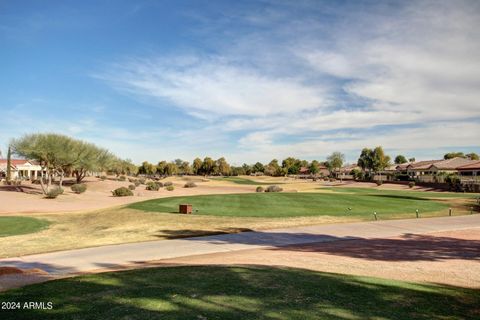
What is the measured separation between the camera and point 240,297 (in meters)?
8.66

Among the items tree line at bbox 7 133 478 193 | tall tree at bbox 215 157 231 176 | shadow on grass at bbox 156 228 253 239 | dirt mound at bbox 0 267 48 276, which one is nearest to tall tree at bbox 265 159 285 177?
tree line at bbox 7 133 478 193

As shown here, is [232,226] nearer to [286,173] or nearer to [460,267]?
[460,267]

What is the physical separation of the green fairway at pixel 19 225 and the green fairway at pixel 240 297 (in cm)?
1637

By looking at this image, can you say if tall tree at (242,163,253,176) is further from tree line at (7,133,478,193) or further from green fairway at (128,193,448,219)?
green fairway at (128,193,448,219)

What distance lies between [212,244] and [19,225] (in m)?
16.9

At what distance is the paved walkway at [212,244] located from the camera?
15.1 meters

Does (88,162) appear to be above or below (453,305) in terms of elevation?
above

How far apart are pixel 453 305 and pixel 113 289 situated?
28.4ft

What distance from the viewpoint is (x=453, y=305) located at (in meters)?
9.04

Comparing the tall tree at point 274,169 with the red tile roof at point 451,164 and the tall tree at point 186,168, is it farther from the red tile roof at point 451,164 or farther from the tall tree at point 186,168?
the red tile roof at point 451,164

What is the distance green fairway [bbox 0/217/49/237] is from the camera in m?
24.1

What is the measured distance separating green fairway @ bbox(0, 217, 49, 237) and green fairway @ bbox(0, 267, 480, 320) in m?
16.4

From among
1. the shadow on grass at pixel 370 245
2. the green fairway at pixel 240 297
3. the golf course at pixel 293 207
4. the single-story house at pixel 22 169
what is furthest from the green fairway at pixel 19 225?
the single-story house at pixel 22 169

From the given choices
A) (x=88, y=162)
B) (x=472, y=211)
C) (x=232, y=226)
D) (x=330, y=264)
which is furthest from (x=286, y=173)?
(x=330, y=264)
